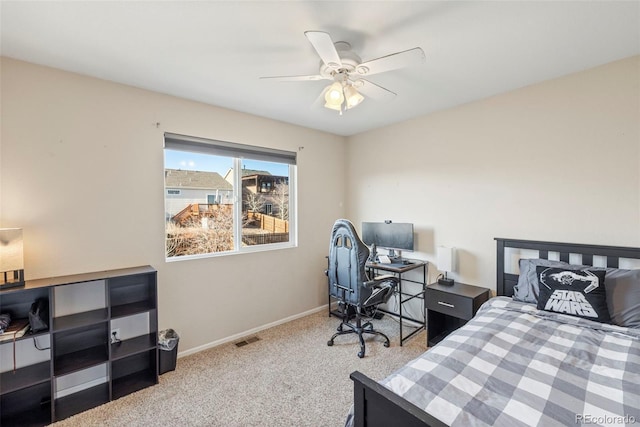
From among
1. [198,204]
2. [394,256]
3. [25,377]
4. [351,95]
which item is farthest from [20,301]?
[394,256]

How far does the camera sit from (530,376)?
4.26 ft

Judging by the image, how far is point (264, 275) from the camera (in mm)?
3354

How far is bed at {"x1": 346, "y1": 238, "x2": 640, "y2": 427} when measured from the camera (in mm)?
1074

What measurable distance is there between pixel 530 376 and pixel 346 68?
6.47 ft

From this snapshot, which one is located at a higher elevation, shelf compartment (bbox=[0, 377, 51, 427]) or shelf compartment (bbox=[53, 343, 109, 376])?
shelf compartment (bbox=[53, 343, 109, 376])

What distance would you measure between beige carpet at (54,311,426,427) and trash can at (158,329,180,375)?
0.21ft

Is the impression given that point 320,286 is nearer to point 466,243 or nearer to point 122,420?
point 466,243

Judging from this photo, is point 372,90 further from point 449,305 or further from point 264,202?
point 449,305

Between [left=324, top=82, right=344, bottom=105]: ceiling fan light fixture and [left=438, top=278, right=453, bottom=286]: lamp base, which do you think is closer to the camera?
[left=324, top=82, right=344, bottom=105]: ceiling fan light fixture

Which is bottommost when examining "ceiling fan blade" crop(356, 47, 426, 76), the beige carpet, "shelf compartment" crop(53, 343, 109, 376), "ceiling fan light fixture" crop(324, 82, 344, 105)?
the beige carpet

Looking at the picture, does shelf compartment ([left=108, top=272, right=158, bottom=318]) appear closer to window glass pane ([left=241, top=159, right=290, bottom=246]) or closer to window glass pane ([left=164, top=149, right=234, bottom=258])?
window glass pane ([left=164, top=149, right=234, bottom=258])

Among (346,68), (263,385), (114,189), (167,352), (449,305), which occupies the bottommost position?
(263,385)

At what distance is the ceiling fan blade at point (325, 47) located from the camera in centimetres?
136

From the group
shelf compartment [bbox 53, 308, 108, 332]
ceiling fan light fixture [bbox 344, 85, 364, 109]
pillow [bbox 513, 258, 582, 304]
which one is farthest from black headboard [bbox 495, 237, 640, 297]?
shelf compartment [bbox 53, 308, 108, 332]
